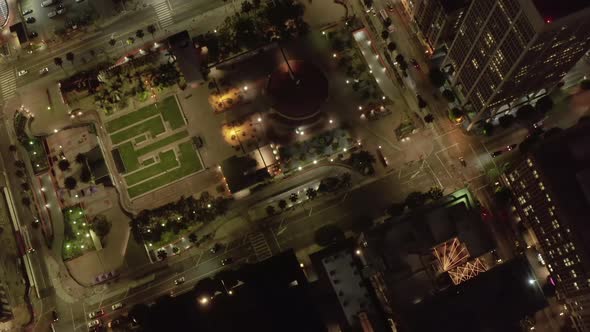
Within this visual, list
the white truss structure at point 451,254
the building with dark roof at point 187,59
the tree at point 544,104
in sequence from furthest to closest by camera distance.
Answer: the building with dark roof at point 187,59, the tree at point 544,104, the white truss structure at point 451,254

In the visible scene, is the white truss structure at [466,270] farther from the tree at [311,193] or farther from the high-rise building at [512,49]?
the tree at [311,193]

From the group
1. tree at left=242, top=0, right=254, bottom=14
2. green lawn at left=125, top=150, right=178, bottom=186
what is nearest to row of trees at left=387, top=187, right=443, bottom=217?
green lawn at left=125, top=150, right=178, bottom=186

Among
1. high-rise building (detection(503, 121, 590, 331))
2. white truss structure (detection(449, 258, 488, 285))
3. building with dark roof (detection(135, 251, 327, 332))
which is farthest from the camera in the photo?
white truss structure (detection(449, 258, 488, 285))

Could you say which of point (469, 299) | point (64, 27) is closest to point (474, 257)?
point (469, 299)

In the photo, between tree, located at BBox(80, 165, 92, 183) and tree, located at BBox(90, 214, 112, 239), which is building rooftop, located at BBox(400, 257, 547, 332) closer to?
tree, located at BBox(90, 214, 112, 239)

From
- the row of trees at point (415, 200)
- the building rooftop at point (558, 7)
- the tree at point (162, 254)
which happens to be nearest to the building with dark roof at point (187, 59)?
the tree at point (162, 254)

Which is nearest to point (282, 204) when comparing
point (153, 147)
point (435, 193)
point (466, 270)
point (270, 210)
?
point (270, 210)
